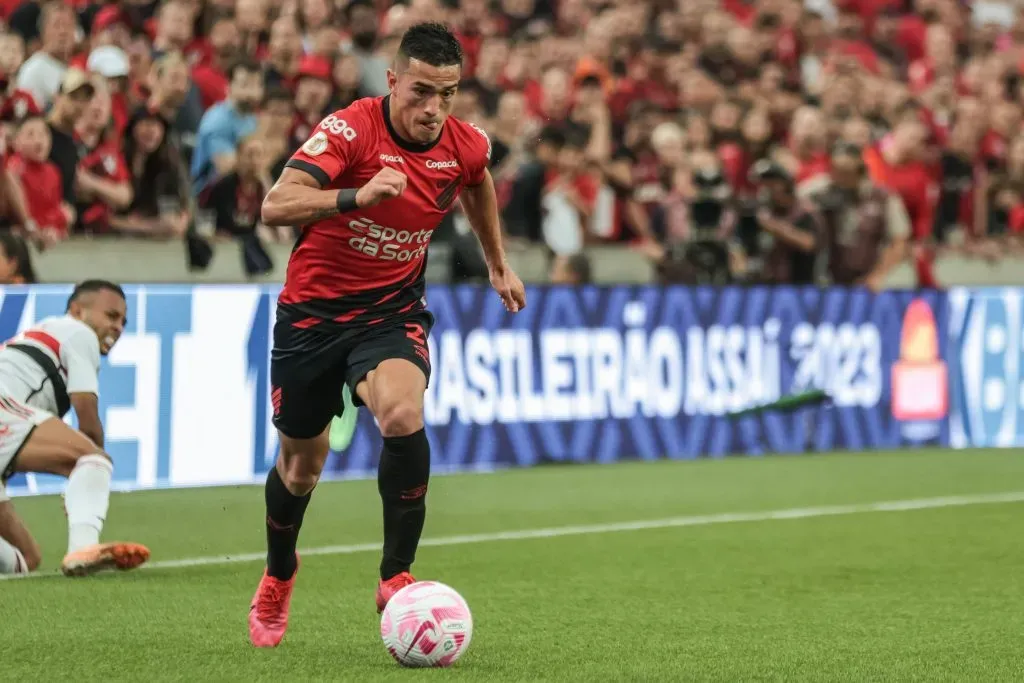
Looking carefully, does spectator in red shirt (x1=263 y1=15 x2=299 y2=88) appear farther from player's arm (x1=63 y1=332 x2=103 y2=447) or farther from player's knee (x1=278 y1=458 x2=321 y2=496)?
player's knee (x1=278 y1=458 x2=321 y2=496)

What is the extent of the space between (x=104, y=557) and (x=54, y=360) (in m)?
1.06

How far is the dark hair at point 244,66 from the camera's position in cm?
1275

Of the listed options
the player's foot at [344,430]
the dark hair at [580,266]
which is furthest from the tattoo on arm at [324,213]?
the dark hair at [580,266]

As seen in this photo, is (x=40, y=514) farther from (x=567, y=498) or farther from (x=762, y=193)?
(x=762, y=193)

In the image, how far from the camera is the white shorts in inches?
321

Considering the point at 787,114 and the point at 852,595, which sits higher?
the point at 787,114

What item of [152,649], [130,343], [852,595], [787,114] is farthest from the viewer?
[787,114]

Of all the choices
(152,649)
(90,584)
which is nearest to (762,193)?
(90,584)

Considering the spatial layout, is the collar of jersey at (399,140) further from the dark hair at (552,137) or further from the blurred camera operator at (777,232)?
the blurred camera operator at (777,232)

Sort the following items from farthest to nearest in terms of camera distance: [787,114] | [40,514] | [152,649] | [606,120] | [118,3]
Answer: [787,114]
[606,120]
[118,3]
[40,514]
[152,649]

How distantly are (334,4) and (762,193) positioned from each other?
3.98 metres

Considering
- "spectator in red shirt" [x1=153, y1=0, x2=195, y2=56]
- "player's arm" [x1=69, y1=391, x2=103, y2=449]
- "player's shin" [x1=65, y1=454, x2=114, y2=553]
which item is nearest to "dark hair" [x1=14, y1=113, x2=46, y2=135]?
"spectator in red shirt" [x1=153, y1=0, x2=195, y2=56]

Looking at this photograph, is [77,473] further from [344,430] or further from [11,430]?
[344,430]

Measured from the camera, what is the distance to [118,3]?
1374cm
